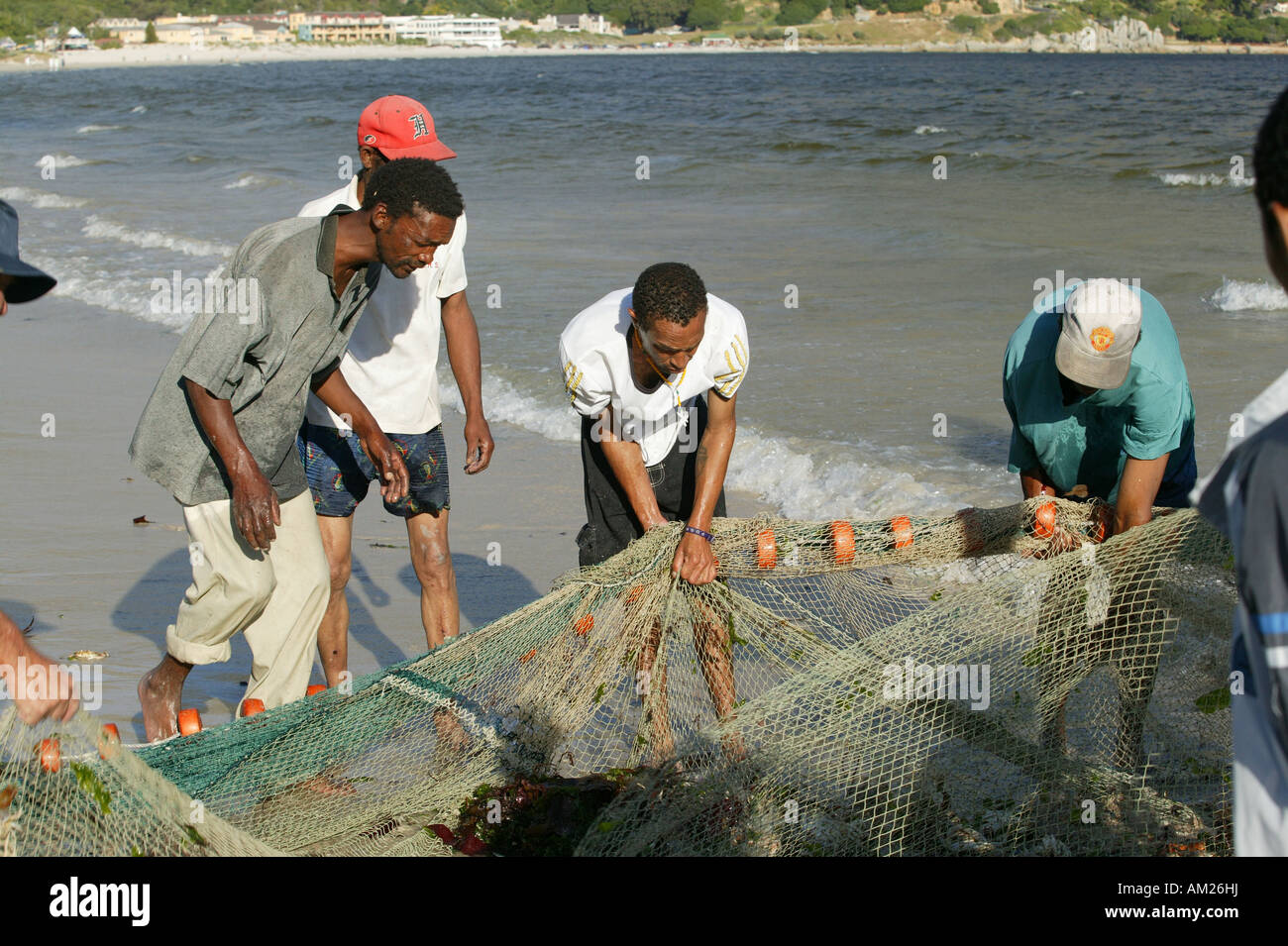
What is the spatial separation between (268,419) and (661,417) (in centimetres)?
118

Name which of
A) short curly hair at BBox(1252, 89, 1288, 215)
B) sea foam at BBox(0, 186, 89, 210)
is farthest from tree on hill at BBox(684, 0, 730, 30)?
short curly hair at BBox(1252, 89, 1288, 215)

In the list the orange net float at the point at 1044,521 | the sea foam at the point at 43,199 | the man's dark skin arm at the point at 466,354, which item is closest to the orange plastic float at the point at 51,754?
the man's dark skin arm at the point at 466,354

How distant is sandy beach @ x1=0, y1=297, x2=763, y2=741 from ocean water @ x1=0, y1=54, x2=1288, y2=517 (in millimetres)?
1194

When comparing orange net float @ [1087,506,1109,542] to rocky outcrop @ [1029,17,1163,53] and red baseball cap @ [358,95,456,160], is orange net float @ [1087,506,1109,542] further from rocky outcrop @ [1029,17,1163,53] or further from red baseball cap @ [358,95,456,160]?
rocky outcrop @ [1029,17,1163,53]

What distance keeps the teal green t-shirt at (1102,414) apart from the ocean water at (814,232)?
2506mm

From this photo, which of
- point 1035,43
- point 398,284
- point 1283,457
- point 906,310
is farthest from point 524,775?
point 1035,43

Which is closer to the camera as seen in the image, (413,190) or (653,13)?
(413,190)

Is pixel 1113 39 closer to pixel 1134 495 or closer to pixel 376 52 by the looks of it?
pixel 376 52

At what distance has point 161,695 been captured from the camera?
365 centimetres

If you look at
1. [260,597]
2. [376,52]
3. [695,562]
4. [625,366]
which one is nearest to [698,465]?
[625,366]

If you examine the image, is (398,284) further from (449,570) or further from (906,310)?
(906,310)

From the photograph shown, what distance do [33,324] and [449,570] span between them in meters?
7.68

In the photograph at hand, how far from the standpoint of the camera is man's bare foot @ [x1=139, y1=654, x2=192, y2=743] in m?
3.65

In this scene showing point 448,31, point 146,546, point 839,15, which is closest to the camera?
point 146,546
